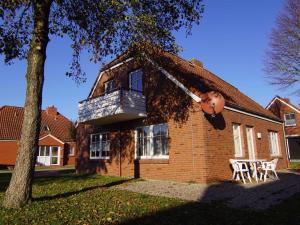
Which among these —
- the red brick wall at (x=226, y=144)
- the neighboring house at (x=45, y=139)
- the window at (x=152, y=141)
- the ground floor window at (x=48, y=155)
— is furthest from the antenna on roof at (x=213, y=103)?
the ground floor window at (x=48, y=155)

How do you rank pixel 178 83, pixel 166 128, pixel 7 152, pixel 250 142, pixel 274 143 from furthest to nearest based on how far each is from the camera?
1. pixel 7 152
2. pixel 274 143
3. pixel 250 142
4. pixel 166 128
5. pixel 178 83

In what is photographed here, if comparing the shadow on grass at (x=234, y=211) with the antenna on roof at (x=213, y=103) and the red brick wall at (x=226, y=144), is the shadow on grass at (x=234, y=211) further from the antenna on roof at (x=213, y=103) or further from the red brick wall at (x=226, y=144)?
the antenna on roof at (x=213, y=103)

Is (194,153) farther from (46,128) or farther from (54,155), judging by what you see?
(46,128)

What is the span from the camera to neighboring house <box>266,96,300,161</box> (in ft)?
112

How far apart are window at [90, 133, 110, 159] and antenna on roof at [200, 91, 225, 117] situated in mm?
7746

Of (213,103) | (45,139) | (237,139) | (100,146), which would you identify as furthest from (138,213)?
(45,139)

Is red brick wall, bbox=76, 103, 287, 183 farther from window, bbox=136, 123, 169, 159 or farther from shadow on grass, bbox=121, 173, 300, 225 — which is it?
shadow on grass, bbox=121, 173, 300, 225

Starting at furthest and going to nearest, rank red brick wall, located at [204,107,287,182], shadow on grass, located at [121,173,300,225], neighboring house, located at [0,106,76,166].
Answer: neighboring house, located at [0,106,76,166] → red brick wall, located at [204,107,287,182] → shadow on grass, located at [121,173,300,225]

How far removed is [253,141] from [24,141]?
1275 centimetres

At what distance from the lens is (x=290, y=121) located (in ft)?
116

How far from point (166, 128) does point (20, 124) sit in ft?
85.9

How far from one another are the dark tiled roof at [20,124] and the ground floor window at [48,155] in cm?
171

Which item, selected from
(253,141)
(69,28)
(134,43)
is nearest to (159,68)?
(134,43)

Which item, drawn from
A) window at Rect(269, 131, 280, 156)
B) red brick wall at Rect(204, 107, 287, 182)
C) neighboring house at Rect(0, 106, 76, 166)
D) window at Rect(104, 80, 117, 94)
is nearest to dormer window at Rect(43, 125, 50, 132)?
neighboring house at Rect(0, 106, 76, 166)
